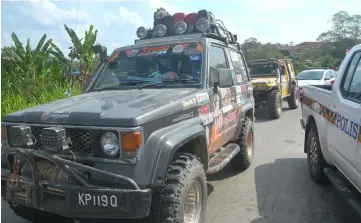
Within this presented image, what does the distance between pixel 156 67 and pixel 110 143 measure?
1.64 meters

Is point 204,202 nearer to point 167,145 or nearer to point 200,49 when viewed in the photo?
point 167,145

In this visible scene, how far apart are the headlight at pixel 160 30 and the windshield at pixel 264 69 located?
7.60 metres

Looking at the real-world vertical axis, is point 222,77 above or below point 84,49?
below

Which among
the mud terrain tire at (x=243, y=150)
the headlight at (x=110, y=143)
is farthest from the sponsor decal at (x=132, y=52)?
the mud terrain tire at (x=243, y=150)

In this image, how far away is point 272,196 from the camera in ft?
14.4

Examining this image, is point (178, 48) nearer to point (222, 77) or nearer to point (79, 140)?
point (222, 77)

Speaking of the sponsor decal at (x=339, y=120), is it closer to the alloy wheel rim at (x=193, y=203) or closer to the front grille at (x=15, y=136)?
the alloy wheel rim at (x=193, y=203)

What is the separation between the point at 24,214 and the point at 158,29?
10.5 feet

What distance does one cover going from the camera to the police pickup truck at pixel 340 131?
319 centimetres

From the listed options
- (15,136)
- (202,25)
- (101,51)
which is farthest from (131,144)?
(202,25)

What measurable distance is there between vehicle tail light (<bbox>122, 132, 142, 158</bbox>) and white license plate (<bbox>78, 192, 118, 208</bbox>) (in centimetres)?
33

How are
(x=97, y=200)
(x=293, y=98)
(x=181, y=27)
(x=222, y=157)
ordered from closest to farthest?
(x=97, y=200), (x=222, y=157), (x=181, y=27), (x=293, y=98)

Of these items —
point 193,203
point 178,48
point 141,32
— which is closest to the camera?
point 193,203

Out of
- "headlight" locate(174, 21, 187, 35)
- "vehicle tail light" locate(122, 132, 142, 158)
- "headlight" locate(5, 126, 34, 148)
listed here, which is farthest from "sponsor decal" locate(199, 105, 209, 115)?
"headlight" locate(174, 21, 187, 35)
